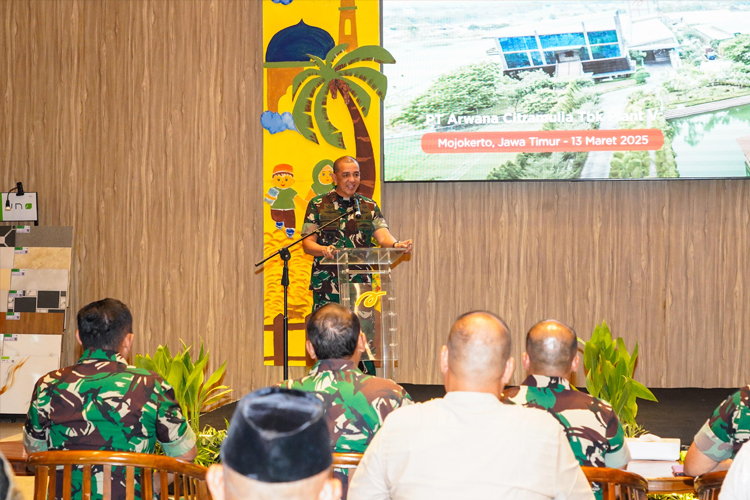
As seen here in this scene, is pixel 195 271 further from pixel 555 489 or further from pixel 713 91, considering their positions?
→ pixel 555 489

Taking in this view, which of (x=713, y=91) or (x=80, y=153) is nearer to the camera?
(x=713, y=91)

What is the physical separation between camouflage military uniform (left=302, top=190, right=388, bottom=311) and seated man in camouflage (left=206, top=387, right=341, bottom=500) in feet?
12.6

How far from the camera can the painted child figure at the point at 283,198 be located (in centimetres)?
579

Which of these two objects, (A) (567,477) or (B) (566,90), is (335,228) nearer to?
(B) (566,90)

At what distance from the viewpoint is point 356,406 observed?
219 cm

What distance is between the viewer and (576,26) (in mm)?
5418

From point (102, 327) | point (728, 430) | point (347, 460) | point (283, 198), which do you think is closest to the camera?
point (347, 460)

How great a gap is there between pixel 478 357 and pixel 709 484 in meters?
0.69

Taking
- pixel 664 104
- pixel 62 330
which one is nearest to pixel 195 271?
pixel 62 330

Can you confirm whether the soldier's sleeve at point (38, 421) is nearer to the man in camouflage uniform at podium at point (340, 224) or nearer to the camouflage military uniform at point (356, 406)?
the camouflage military uniform at point (356, 406)

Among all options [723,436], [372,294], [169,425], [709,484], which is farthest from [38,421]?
[372,294]

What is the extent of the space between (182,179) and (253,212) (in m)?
0.66

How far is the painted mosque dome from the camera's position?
5723 mm

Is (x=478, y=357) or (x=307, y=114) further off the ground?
(x=307, y=114)
